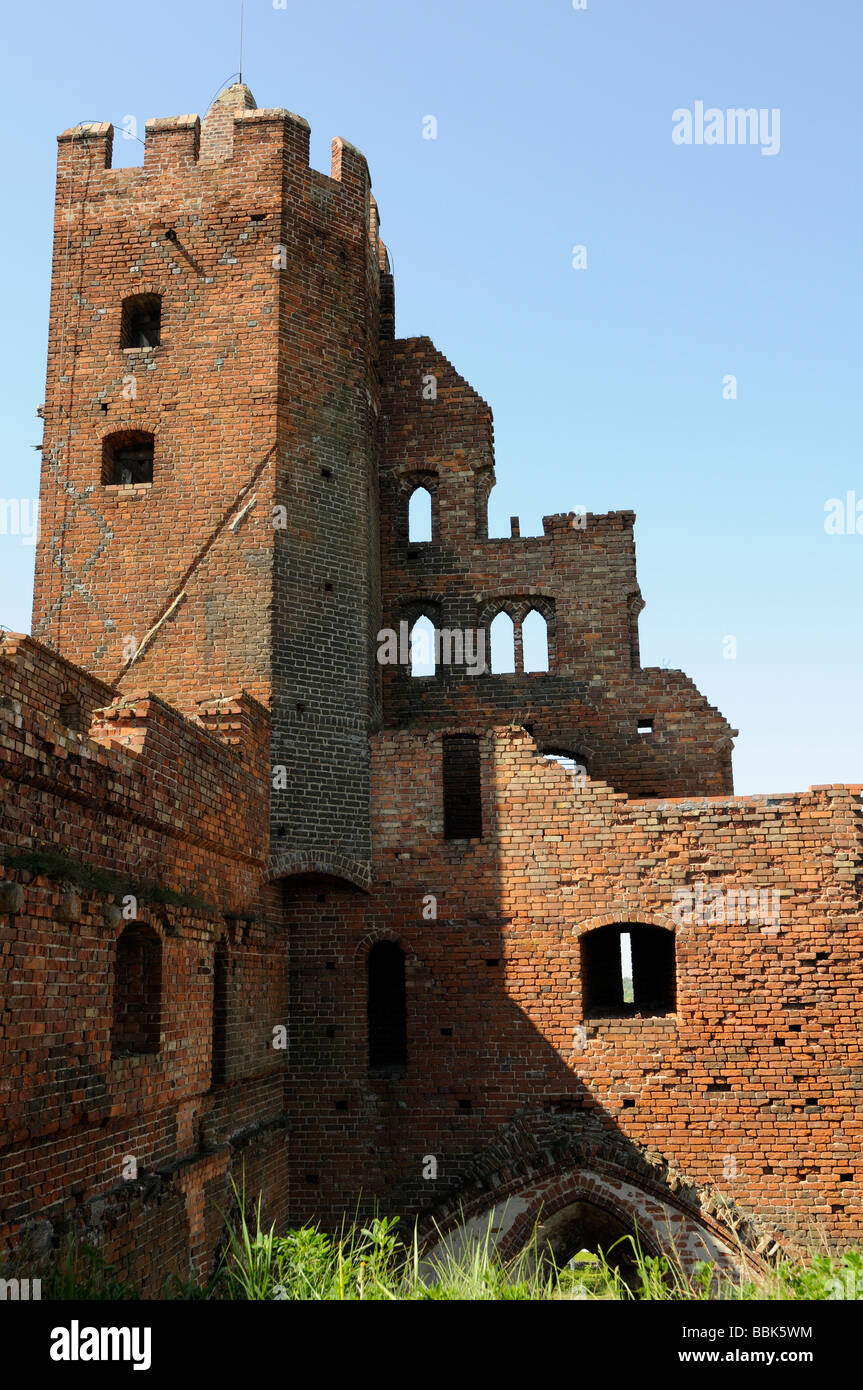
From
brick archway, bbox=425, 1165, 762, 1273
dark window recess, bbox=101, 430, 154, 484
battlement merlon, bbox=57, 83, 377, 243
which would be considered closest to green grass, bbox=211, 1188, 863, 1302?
brick archway, bbox=425, 1165, 762, 1273

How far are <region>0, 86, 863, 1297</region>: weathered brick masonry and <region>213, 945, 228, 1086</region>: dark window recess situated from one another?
1.4 inches

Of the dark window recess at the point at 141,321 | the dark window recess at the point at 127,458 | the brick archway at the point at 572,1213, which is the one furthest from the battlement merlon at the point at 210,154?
the brick archway at the point at 572,1213

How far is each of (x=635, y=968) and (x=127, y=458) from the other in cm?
989

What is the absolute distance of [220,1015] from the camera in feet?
39.4

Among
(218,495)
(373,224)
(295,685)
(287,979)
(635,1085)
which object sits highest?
(373,224)

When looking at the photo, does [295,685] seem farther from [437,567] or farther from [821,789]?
[821,789]

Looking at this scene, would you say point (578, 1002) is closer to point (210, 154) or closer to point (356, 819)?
point (356, 819)

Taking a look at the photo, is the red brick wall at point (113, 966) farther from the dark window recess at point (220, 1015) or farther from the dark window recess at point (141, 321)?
the dark window recess at point (141, 321)

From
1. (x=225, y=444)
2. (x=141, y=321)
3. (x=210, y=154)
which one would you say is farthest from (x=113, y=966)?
(x=210, y=154)

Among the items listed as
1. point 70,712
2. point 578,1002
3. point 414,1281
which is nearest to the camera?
point 414,1281

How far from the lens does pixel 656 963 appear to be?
16188mm

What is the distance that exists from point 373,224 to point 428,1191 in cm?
1427

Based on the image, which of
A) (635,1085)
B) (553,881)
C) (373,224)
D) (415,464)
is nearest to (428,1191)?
(635,1085)

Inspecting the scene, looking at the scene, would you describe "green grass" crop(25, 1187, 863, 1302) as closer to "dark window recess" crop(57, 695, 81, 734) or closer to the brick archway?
the brick archway
